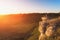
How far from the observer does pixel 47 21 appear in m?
4.76

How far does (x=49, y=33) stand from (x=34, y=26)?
18.3 inches

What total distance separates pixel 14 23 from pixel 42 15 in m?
0.64

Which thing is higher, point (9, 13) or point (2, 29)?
point (9, 13)

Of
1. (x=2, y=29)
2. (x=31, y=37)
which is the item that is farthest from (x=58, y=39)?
(x=2, y=29)

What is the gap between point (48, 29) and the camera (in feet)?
15.2

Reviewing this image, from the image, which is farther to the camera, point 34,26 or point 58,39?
point 34,26

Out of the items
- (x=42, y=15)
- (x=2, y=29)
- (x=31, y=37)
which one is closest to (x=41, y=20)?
(x=42, y=15)

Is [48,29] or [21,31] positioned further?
[21,31]

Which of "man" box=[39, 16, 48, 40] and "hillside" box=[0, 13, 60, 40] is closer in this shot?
"man" box=[39, 16, 48, 40]

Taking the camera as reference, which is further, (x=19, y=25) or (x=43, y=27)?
(x=19, y=25)

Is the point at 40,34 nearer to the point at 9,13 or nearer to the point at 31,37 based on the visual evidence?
the point at 31,37

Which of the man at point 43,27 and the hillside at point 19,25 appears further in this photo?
the hillside at point 19,25

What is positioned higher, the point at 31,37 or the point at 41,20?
the point at 41,20

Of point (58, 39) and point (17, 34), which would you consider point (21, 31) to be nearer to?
point (17, 34)
